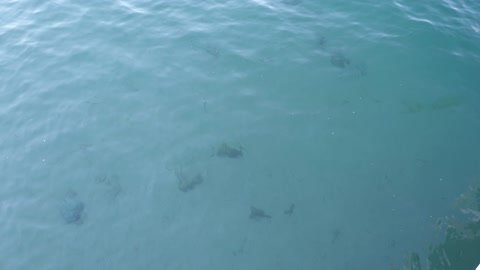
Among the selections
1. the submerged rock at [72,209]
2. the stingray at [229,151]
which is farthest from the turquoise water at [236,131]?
the stingray at [229,151]

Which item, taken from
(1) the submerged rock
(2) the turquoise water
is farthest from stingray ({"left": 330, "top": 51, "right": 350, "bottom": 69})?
(1) the submerged rock

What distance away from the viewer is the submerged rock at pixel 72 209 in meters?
13.9

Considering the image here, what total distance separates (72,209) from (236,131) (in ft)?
22.3

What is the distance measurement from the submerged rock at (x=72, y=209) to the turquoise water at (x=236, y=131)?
0.05 metres

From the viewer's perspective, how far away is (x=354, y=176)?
14.8 m

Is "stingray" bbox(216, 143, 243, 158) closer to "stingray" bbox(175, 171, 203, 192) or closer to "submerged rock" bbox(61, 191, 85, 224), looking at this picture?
"stingray" bbox(175, 171, 203, 192)

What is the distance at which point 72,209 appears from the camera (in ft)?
46.2

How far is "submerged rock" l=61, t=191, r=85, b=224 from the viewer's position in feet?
45.5

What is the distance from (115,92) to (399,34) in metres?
14.1

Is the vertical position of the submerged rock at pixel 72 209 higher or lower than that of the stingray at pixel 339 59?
lower

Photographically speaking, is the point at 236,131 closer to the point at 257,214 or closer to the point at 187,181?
the point at 187,181

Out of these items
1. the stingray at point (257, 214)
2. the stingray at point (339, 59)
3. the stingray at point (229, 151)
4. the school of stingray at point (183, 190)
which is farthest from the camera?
the stingray at point (339, 59)

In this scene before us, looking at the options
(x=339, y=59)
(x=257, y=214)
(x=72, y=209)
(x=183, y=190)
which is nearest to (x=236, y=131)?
(x=183, y=190)

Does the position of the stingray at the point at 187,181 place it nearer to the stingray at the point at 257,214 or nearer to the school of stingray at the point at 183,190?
the school of stingray at the point at 183,190
